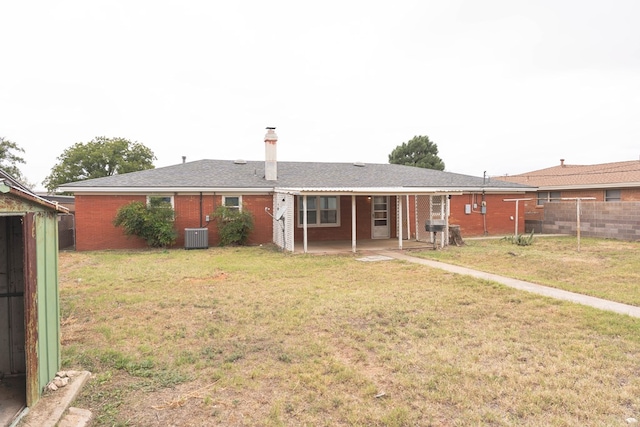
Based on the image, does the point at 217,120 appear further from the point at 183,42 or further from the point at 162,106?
the point at 183,42

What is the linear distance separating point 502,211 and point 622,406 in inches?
683

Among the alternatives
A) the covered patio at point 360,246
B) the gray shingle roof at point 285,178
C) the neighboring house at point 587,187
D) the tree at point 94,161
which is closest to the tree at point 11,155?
the tree at point 94,161

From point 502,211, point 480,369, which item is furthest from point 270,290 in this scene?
point 502,211

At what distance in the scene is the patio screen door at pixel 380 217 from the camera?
679 inches

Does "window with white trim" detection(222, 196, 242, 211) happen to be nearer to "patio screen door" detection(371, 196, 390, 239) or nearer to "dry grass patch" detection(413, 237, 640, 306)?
"patio screen door" detection(371, 196, 390, 239)

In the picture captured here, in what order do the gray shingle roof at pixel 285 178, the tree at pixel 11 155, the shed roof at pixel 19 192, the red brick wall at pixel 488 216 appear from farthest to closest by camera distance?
the tree at pixel 11 155, the red brick wall at pixel 488 216, the gray shingle roof at pixel 285 178, the shed roof at pixel 19 192

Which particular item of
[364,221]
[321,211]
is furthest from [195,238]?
[364,221]

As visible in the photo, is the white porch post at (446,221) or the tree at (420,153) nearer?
the white porch post at (446,221)

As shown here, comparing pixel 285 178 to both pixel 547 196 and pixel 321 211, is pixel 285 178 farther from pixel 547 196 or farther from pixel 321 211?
pixel 547 196

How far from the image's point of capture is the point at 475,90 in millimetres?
22188

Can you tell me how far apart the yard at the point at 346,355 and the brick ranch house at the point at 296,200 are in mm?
6216

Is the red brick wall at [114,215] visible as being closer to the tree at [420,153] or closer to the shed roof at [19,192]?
the shed roof at [19,192]

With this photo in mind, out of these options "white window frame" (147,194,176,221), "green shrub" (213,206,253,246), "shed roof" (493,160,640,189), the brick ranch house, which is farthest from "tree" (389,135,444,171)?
"white window frame" (147,194,176,221)

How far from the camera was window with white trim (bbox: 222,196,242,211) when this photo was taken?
15.8 meters
